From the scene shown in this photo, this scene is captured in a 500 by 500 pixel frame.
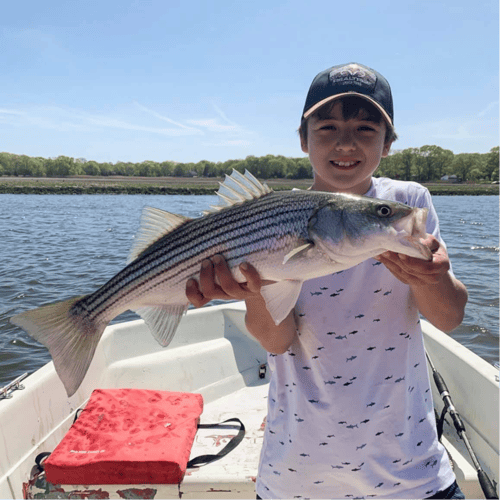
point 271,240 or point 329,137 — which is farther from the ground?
point 329,137

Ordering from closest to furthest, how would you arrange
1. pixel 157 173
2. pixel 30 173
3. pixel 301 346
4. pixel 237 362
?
1. pixel 301 346
2. pixel 237 362
3. pixel 30 173
4. pixel 157 173

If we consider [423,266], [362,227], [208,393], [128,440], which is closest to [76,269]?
[208,393]

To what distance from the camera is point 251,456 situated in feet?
14.9

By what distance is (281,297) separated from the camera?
2373mm

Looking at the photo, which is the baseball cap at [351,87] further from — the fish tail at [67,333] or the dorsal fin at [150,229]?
the fish tail at [67,333]

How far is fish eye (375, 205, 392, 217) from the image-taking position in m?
2.32

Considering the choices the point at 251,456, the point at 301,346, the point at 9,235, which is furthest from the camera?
the point at 9,235

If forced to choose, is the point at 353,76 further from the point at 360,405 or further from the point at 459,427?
the point at 459,427

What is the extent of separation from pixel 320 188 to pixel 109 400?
3.46m

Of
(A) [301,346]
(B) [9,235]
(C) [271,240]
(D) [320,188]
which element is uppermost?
(D) [320,188]

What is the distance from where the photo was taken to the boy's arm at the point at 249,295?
2459 millimetres

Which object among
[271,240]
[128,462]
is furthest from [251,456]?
[271,240]

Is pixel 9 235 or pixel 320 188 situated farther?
pixel 9 235

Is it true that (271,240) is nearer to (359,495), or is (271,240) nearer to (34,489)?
(359,495)
